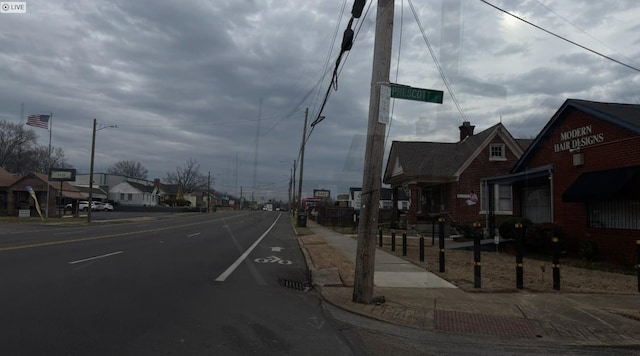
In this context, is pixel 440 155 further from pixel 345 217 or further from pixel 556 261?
pixel 556 261

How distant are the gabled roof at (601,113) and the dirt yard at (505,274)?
14.0 ft

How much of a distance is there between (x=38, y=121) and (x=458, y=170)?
109 feet

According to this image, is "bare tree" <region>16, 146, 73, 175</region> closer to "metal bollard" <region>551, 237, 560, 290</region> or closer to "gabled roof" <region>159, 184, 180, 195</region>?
"gabled roof" <region>159, 184, 180, 195</region>

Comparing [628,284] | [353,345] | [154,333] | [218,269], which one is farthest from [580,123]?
[154,333]

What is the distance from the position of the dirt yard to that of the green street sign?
4070 mm

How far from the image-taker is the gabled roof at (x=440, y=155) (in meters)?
29.7

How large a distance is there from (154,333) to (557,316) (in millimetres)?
6148

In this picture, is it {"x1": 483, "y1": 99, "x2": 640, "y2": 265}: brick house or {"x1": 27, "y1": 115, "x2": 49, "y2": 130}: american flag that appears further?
{"x1": 27, "y1": 115, "x2": 49, "y2": 130}: american flag

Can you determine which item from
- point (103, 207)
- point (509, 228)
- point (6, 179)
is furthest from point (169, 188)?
point (509, 228)

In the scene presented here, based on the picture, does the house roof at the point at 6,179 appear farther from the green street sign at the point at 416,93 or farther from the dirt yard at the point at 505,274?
the green street sign at the point at 416,93

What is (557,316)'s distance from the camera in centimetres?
805

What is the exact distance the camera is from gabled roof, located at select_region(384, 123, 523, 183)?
1168 inches

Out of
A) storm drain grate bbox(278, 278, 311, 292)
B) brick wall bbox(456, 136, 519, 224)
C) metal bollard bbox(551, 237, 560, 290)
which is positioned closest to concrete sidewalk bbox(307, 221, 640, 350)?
storm drain grate bbox(278, 278, 311, 292)

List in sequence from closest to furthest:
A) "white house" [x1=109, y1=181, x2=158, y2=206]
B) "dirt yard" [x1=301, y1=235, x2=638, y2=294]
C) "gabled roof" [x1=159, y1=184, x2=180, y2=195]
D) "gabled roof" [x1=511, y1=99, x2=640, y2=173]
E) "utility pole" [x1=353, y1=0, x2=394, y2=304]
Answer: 1. "utility pole" [x1=353, y1=0, x2=394, y2=304]
2. "dirt yard" [x1=301, y1=235, x2=638, y2=294]
3. "gabled roof" [x1=511, y1=99, x2=640, y2=173]
4. "white house" [x1=109, y1=181, x2=158, y2=206]
5. "gabled roof" [x1=159, y1=184, x2=180, y2=195]
